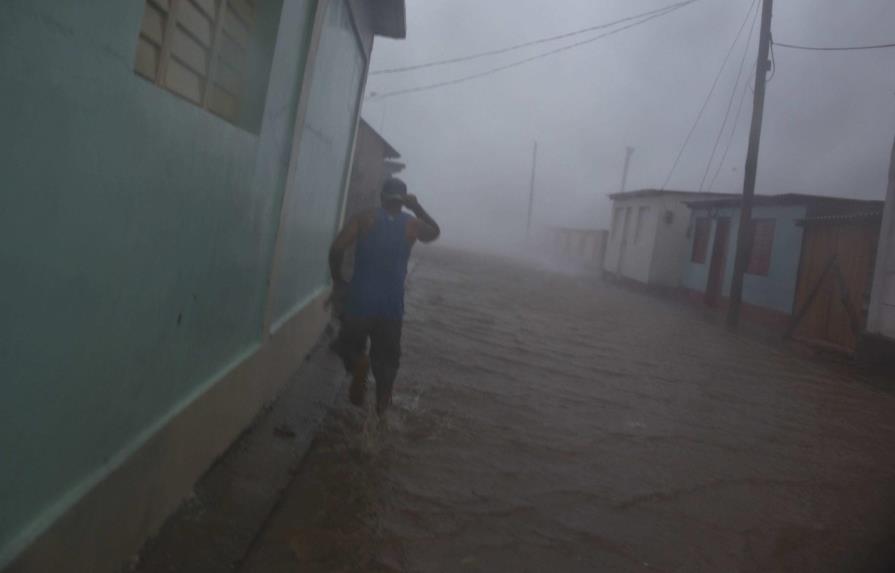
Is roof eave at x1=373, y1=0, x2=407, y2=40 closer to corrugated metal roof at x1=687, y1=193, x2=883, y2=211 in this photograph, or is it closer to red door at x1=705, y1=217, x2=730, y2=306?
corrugated metal roof at x1=687, y1=193, x2=883, y2=211

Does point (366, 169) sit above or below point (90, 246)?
above

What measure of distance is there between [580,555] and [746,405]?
5284 millimetres

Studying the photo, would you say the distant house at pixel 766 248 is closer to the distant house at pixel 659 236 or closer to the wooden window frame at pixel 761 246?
the wooden window frame at pixel 761 246

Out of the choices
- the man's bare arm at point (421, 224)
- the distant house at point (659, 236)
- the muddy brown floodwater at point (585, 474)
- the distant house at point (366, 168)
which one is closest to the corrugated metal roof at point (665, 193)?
the distant house at point (659, 236)

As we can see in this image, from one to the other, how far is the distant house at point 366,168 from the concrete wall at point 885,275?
12366 millimetres

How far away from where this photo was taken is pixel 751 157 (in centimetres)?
1708


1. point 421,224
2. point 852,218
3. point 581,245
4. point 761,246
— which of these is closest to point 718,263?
point 761,246

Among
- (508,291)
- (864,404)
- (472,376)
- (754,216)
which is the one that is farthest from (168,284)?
(754,216)

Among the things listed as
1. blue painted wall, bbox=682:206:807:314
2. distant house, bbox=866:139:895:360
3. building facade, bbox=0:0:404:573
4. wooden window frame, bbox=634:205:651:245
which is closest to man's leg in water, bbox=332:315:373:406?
building facade, bbox=0:0:404:573

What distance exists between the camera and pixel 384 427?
529 centimetres

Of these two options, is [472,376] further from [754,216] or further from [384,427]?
[754,216]

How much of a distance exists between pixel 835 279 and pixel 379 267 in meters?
13.3

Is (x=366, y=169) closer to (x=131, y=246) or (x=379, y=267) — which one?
(x=379, y=267)

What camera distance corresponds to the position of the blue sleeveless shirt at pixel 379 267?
4.87 m
